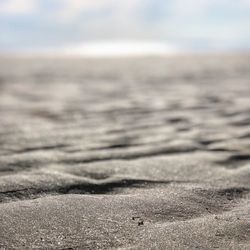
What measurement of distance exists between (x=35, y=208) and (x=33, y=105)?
2.59 metres

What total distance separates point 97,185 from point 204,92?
316 centimetres

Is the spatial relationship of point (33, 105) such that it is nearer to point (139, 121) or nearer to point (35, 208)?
point (139, 121)

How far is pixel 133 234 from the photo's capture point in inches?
55.1

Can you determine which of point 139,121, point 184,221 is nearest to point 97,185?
point 184,221

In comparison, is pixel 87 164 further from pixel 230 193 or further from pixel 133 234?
pixel 133 234

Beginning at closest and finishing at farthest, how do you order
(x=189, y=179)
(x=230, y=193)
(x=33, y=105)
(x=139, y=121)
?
(x=230, y=193) < (x=189, y=179) < (x=139, y=121) < (x=33, y=105)

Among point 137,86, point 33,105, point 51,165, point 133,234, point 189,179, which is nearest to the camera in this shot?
point 133,234

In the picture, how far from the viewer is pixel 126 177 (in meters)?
1.95

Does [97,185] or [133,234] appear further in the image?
[97,185]

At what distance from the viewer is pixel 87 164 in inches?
84.9

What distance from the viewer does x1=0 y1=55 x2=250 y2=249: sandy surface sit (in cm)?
140

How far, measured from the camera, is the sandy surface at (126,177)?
1.40 m

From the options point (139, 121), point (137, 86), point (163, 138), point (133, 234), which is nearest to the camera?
point (133, 234)

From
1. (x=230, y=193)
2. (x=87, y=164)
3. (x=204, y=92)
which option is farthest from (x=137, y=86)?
(x=230, y=193)
